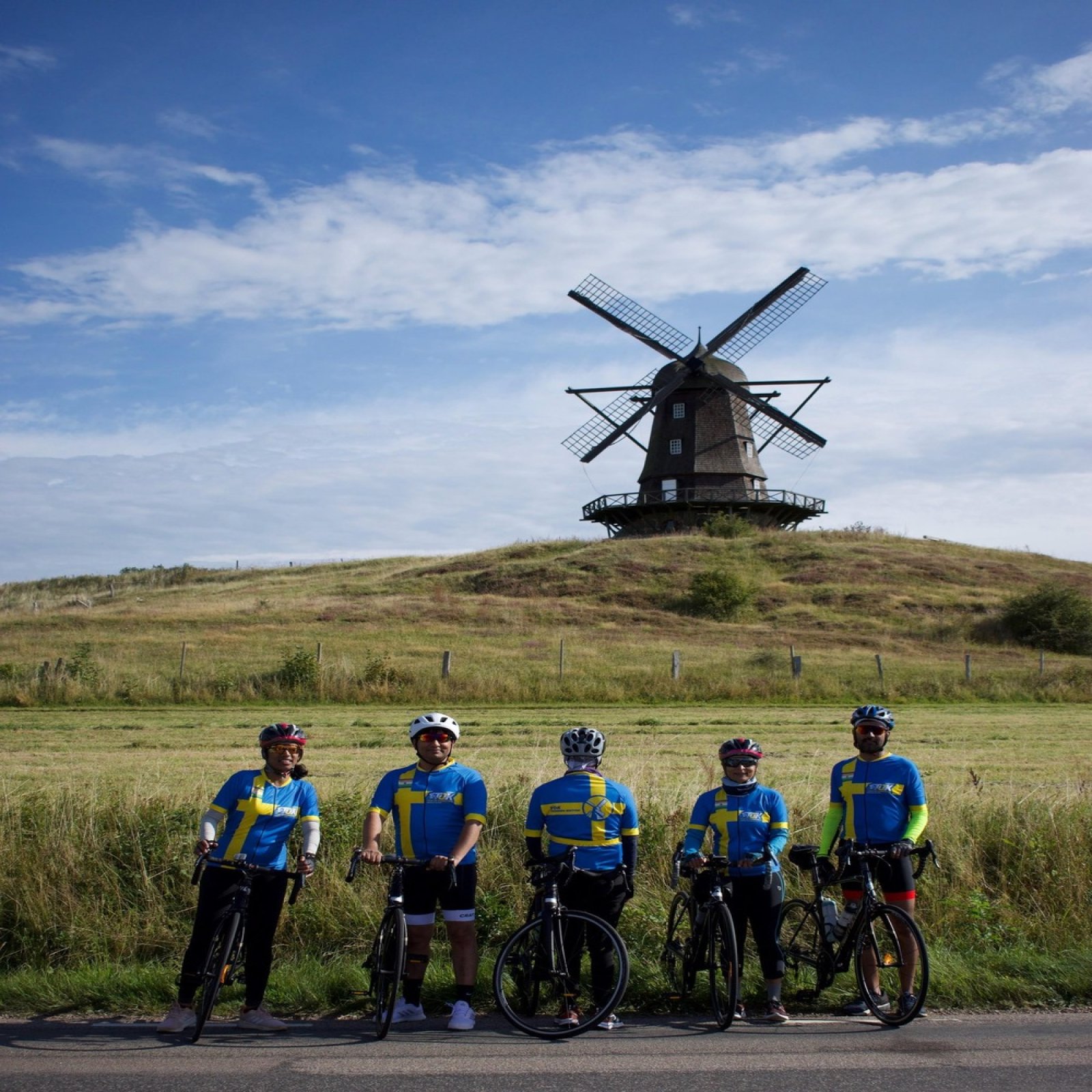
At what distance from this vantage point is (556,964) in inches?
274

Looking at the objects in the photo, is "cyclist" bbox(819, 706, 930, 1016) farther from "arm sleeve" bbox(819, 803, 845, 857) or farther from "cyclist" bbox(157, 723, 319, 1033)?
"cyclist" bbox(157, 723, 319, 1033)

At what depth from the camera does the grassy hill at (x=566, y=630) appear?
108 ft

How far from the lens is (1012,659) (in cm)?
4491

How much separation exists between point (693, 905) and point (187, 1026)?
3.40 metres

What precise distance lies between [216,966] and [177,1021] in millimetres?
409

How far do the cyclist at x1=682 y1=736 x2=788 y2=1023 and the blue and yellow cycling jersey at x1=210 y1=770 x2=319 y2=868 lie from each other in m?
2.69

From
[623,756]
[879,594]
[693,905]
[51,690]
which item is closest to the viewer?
[693,905]

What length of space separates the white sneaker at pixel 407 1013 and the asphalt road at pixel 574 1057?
9cm

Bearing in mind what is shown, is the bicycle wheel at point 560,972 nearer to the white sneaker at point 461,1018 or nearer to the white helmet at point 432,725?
the white sneaker at point 461,1018

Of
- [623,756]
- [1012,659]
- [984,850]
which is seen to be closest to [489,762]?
[623,756]

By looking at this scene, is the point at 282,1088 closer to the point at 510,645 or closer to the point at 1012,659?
the point at 510,645

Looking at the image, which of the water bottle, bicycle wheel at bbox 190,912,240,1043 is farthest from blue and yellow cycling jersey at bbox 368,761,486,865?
the water bottle

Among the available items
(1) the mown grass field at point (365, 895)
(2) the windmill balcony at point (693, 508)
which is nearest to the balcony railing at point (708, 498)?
(2) the windmill balcony at point (693, 508)

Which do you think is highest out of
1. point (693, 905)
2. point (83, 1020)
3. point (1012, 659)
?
point (1012, 659)
